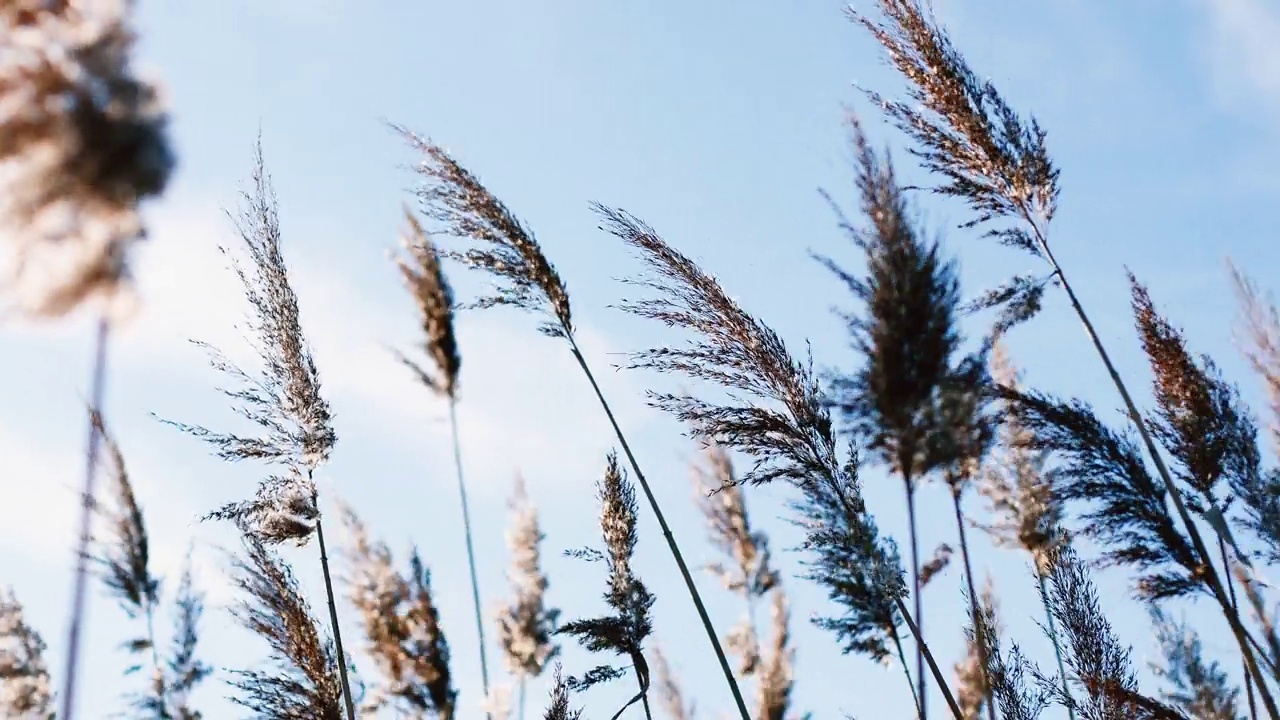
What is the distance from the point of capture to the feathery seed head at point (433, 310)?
6.81m

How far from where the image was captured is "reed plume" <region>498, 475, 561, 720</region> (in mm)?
8305

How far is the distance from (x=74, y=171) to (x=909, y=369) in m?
1.98

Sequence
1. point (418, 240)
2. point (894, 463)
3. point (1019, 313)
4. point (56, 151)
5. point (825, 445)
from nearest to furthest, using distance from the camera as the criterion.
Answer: point (56, 151)
point (894, 463)
point (825, 445)
point (1019, 313)
point (418, 240)

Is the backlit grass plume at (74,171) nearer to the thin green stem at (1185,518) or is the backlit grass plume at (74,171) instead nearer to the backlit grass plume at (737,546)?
the thin green stem at (1185,518)

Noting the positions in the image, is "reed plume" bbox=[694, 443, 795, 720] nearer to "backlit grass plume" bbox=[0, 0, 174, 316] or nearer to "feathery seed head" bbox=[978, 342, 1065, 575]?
"feathery seed head" bbox=[978, 342, 1065, 575]

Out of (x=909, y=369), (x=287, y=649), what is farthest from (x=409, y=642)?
(x=909, y=369)

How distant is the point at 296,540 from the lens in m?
4.35

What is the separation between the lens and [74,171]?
185 cm

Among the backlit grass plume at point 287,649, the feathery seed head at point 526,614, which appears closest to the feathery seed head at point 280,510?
the backlit grass plume at point 287,649

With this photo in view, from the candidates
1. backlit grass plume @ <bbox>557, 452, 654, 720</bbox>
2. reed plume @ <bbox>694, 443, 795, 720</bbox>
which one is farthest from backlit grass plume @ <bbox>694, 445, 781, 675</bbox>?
backlit grass plume @ <bbox>557, 452, 654, 720</bbox>

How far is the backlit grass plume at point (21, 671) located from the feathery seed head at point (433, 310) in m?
2.81

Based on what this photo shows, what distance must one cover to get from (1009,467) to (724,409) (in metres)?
4.05

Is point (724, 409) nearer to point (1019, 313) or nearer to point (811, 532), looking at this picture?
point (811, 532)

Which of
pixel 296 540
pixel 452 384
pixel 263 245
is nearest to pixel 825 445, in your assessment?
pixel 296 540
